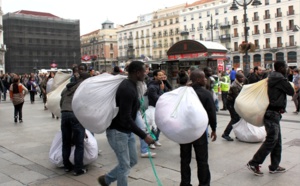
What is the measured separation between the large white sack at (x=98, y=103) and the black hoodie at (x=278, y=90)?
2.31 meters

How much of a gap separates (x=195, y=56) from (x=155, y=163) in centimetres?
1074

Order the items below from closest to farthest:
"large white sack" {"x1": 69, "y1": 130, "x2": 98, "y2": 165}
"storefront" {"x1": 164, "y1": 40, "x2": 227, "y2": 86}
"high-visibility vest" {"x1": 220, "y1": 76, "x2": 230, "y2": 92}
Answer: "large white sack" {"x1": 69, "y1": 130, "x2": 98, "y2": 165} → "high-visibility vest" {"x1": 220, "y1": 76, "x2": 230, "y2": 92} → "storefront" {"x1": 164, "y1": 40, "x2": 227, "y2": 86}

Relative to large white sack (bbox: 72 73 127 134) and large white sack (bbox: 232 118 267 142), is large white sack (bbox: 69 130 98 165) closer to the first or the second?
large white sack (bbox: 72 73 127 134)

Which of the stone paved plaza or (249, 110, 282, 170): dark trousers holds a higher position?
(249, 110, 282, 170): dark trousers

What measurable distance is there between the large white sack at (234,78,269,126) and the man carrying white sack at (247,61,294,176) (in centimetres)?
8

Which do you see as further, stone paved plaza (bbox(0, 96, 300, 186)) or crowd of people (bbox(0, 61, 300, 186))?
stone paved plaza (bbox(0, 96, 300, 186))

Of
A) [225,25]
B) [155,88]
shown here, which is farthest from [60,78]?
[225,25]

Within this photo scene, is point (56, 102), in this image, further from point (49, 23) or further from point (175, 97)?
point (49, 23)

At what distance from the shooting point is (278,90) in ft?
16.1

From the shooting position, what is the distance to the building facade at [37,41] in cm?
6562

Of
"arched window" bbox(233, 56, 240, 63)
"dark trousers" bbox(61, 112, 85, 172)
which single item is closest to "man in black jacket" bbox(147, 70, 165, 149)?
"dark trousers" bbox(61, 112, 85, 172)

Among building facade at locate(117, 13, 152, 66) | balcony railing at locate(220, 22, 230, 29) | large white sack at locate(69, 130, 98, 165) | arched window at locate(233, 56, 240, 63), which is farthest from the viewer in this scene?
building facade at locate(117, 13, 152, 66)

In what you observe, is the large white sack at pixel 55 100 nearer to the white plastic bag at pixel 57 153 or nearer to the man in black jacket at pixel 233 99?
the white plastic bag at pixel 57 153

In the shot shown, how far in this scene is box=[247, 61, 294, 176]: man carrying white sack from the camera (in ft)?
16.0
